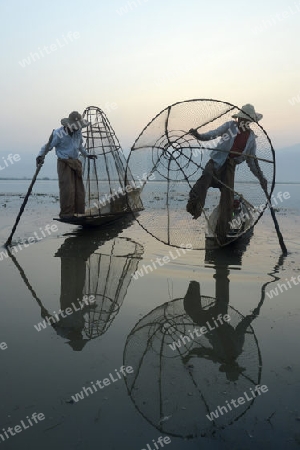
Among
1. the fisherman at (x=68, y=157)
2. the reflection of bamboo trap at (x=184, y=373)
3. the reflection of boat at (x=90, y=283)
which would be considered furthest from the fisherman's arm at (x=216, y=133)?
the reflection of bamboo trap at (x=184, y=373)

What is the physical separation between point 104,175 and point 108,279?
226 inches

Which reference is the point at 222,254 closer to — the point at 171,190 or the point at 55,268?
the point at 171,190

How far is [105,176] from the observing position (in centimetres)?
1024

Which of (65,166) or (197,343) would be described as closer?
(197,343)

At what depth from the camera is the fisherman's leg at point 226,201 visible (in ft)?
20.1

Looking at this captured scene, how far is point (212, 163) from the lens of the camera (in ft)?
19.9

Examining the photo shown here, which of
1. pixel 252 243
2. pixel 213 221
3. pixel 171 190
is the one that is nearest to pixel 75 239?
pixel 171 190

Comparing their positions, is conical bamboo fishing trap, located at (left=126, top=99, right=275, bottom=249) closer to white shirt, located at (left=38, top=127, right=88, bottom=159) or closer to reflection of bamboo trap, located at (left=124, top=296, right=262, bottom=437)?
white shirt, located at (left=38, top=127, right=88, bottom=159)

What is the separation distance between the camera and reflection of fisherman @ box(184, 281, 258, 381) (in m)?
2.75

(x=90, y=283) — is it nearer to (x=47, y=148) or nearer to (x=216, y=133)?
(x=216, y=133)

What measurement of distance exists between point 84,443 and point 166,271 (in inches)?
132

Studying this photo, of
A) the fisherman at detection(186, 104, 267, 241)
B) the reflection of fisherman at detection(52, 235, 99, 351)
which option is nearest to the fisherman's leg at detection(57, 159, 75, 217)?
the reflection of fisherman at detection(52, 235, 99, 351)

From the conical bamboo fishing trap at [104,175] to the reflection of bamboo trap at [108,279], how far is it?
6.98ft

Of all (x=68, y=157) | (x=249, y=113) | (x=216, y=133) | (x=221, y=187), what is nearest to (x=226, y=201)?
(x=221, y=187)
